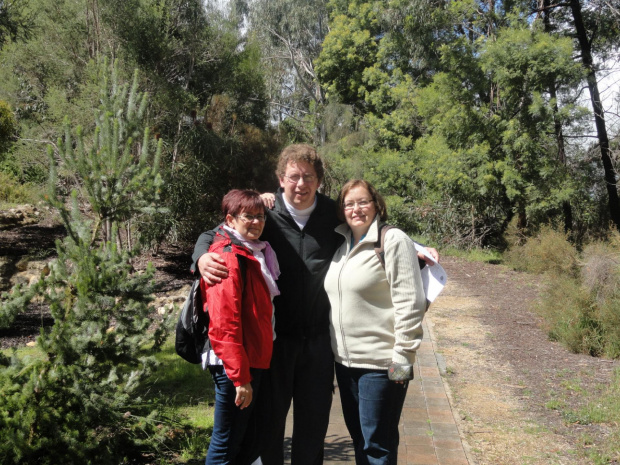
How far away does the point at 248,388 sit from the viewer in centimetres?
258

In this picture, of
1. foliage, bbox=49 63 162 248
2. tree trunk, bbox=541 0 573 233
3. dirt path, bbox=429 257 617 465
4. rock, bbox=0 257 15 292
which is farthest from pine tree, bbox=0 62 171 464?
tree trunk, bbox=541 0 573 233

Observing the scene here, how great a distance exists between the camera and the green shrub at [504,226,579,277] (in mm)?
10711

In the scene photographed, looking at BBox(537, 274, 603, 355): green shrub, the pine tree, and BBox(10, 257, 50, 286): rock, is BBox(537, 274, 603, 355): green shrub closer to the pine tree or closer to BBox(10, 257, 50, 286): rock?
the pine tree

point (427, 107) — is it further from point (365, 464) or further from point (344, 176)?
point (365, 464)

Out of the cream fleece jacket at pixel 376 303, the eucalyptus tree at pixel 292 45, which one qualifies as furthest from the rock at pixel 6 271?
the eucalyptus tree at pixel 292 45

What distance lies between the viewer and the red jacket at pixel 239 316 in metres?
2.50

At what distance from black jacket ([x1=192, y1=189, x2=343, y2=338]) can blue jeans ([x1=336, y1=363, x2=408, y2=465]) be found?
305mm

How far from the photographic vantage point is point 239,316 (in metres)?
2.53

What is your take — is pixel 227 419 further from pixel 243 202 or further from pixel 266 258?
pixel 243 202

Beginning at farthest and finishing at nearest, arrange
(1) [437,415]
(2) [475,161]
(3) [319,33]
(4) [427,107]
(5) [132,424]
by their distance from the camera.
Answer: (3) [319,33] < (4) [427,107] < (2) [475,161] < (1) [437,415] < (5) [132,424]

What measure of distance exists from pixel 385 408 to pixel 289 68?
31328 mm

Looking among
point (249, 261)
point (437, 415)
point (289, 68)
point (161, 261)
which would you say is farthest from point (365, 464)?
point (289, 68)

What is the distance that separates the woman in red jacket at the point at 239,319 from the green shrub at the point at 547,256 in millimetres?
8886

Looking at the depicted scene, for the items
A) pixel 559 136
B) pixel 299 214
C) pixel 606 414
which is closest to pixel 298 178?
pixel 299 214
